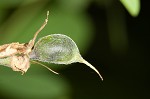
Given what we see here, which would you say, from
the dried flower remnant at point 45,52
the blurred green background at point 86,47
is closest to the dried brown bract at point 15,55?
the dried flower remnant at point 45,52

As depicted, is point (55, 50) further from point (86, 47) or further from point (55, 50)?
point (86, 47)

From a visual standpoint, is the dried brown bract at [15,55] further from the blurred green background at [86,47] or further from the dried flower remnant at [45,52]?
the blurred green background at [86,47]

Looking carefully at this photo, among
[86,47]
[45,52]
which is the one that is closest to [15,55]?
[45,52]

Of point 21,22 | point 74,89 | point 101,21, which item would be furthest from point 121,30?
point 21,22

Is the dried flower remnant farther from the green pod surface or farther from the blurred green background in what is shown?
the blurred green background

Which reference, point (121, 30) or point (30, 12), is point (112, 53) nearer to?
point (121, 30)

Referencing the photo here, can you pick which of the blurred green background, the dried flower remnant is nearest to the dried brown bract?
the dried flower remnant
